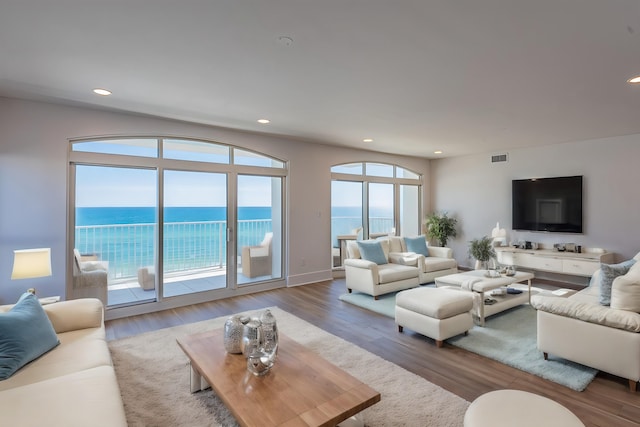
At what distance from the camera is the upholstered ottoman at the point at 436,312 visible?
10.9 ft

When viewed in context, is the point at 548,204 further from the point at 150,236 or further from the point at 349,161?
the point at 150,236

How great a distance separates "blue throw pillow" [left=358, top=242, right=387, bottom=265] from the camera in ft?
17.8

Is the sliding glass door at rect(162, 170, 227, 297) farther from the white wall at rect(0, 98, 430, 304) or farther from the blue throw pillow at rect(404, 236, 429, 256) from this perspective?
the blue throw pillow at rect(404, 236, 429, 256)

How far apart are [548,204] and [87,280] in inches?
305

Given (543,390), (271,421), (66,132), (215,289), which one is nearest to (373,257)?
(215,289)

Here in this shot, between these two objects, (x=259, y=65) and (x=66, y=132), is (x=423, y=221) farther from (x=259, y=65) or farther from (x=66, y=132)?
(x=66, y=132)

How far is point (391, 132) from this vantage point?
17.4 feet

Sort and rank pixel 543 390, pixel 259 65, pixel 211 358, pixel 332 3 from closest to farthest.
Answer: pixel 332 3 → pixel 211 358 → pixel 543 390 → pixel 259 65

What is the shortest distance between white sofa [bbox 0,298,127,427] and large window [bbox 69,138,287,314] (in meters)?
1.99

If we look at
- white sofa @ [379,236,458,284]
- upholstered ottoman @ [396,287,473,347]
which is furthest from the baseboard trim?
upholstered ottoman @ [396,287,473,347]

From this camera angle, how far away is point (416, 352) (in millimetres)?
3221

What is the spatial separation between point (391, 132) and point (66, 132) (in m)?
Answer: 4.49

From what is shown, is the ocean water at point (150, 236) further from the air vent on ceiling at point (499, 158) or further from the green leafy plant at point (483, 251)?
the air vent on ceiling at point (499, 158)

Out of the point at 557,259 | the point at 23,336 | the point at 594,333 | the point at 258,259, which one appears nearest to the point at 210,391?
the point at 23,336
